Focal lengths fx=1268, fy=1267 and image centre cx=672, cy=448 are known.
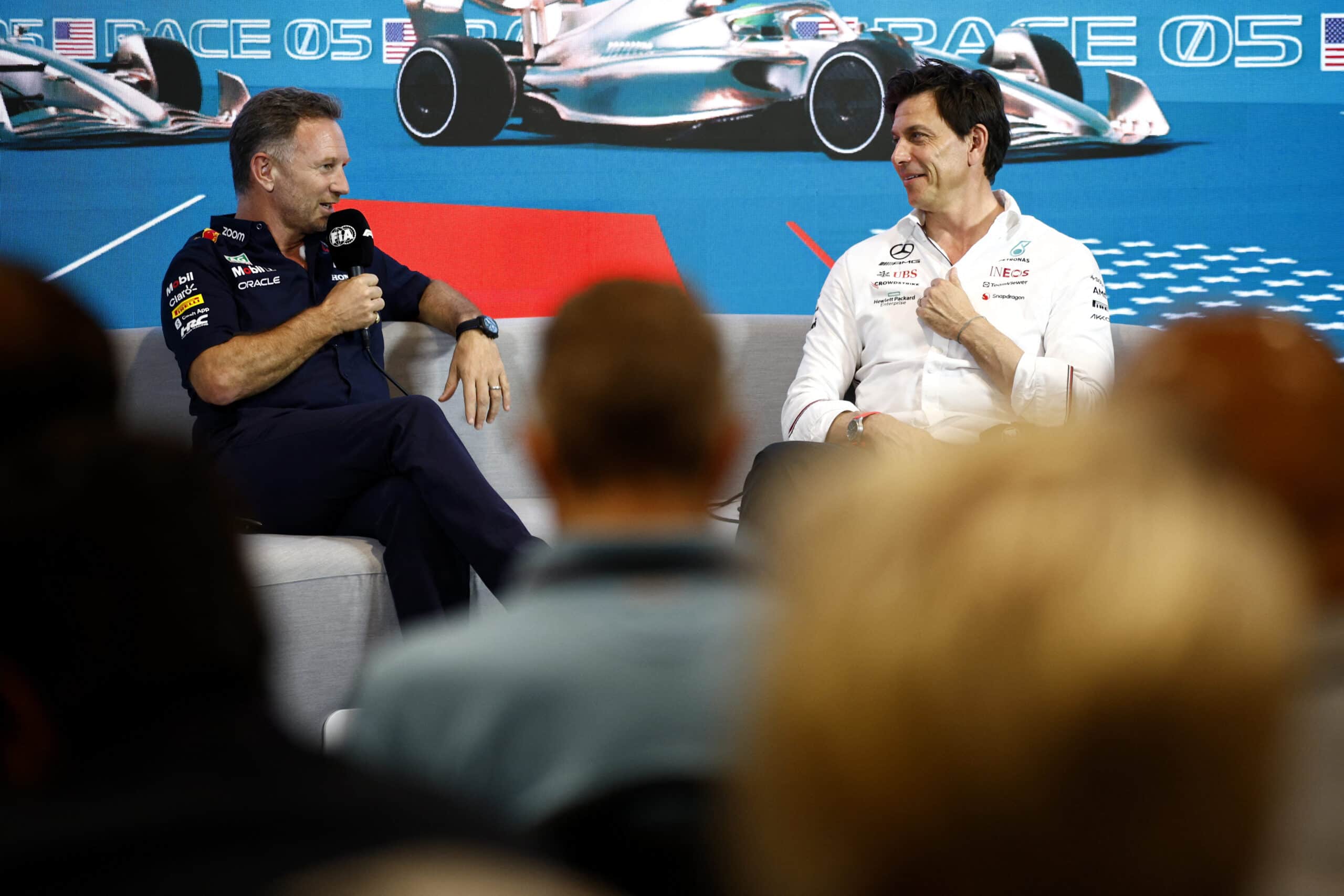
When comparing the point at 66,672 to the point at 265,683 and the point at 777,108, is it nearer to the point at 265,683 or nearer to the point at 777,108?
the point at 265,683

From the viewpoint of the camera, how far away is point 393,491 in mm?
2758

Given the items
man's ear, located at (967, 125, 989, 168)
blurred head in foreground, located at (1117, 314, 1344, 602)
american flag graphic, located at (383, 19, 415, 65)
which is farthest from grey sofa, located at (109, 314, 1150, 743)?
blurred head in foreground, located at (1117, 314, 1344, 602)

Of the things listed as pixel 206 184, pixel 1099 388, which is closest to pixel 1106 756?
pixel 1099 388

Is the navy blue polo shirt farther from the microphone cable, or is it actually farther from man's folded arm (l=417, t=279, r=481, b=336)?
man's folded arm (l=417, t=279, r=481, b=336)

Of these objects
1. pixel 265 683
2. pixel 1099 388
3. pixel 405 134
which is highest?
pixel 405 134

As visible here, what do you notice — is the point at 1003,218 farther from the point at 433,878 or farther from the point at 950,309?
the point at 433,878

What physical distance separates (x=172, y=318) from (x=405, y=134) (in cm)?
133

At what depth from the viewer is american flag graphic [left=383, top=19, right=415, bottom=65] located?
4043 millimetres

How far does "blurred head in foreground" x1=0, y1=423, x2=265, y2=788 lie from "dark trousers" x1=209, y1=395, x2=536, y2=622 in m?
2.07

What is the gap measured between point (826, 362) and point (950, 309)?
33cm

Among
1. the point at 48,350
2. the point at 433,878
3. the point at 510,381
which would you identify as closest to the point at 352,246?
the point at 510,381

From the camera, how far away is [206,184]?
4.10 m

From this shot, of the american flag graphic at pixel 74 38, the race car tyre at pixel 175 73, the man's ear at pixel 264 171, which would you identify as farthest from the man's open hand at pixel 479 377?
the american flag graphic at pixel 74 38

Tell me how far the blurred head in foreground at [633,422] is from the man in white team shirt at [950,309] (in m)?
1.79
